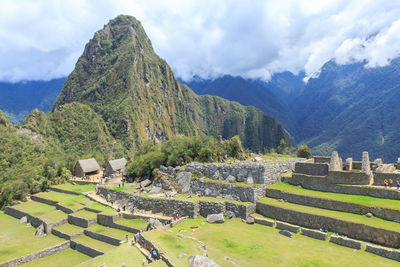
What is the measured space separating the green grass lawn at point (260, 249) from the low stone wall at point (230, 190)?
2.96 meters

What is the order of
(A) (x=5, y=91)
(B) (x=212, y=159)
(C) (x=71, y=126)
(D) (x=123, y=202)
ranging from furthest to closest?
1. (A) (x=5, y=91)
2. (C) (x=71, y=126)
3. (B) (x=212, y=159)
4. (D) (x=123, y=202)

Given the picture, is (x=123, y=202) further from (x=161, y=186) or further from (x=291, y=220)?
(x=291, y=220)

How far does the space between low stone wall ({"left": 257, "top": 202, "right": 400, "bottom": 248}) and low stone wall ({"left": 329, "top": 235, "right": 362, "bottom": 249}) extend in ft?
2.50

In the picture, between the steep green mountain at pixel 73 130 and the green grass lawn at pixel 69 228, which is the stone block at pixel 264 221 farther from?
the steep green mountain at pixel 73 130

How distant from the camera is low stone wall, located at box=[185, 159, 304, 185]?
22656 mm

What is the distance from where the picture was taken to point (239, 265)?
45.2 feet

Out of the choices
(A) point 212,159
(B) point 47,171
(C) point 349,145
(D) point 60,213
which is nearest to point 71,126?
(B) point 47,171

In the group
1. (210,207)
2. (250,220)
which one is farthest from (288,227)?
(210,207)

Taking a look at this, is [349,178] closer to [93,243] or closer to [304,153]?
[93,243]

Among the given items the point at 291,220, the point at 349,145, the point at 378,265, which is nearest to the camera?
the point at 378,265

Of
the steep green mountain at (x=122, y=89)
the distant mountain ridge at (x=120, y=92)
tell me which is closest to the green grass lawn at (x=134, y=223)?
the distant mountain ridge at (x=120, y=92)

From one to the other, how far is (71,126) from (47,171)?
7215 cm

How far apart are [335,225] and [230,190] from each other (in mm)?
8831

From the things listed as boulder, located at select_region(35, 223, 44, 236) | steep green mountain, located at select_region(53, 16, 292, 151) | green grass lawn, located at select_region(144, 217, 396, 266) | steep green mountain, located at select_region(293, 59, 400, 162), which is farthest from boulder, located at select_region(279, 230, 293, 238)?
steep green mountain, located at select_region(53, 16, 292, 151)
